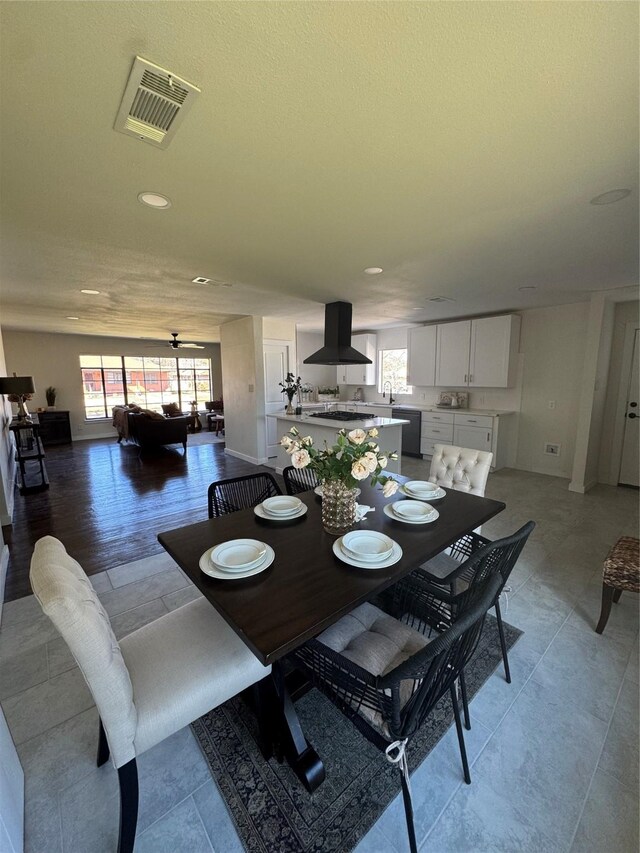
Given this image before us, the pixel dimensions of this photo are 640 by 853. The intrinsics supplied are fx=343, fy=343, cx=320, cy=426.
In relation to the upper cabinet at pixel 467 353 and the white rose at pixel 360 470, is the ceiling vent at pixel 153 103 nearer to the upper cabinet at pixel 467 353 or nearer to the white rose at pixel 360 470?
the white rose at pixel 360 470

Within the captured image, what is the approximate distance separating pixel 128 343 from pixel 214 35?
9213mm

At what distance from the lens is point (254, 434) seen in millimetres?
5852

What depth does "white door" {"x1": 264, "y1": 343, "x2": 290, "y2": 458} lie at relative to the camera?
5.78 meters

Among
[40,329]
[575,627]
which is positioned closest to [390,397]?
[575,627]

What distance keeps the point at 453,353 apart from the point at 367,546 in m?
4.98

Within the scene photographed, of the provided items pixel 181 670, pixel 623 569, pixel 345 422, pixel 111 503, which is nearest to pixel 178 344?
pixel 111 503

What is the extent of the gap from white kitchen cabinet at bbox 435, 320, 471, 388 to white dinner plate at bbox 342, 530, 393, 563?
4.71 m

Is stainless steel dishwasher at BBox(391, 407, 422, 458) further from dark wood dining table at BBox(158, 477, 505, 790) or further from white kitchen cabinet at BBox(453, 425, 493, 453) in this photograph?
dark wood dining table at BBox(158, 477, 505, 790)

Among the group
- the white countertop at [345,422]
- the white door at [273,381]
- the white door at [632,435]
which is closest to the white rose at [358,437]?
the white countertop at [345,422]

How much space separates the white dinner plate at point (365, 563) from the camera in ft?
4.48

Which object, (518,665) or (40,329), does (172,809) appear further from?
(40,329)

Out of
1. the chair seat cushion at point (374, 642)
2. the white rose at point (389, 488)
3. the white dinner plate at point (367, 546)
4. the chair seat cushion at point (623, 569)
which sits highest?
the white rose at point (389, 488)

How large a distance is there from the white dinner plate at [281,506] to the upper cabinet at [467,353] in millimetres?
4501

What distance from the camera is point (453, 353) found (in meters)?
5.71
